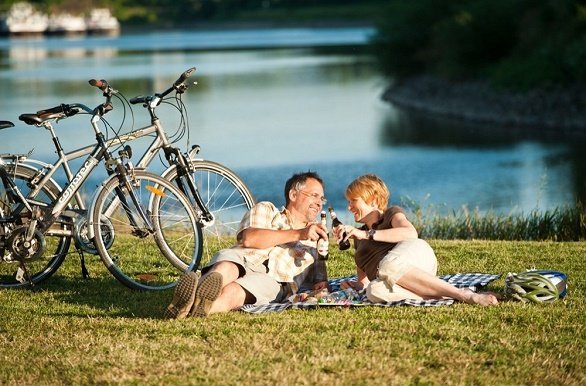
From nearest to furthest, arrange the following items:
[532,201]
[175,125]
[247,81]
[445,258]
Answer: [445,258] < [532,201] < [175,125] < [247,81]

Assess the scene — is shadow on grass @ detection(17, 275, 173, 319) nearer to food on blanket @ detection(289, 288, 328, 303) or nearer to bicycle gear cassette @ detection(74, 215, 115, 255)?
bicycle gear cassette @ detection(74, 215, 115, 255)

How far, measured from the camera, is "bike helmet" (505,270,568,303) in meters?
7.19

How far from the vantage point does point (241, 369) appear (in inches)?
226

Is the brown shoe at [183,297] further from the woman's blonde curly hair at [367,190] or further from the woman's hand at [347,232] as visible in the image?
the woman's blonde curly hair at [367,190]

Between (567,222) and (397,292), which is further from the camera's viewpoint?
(567,222)

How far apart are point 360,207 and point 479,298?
0.95 meters

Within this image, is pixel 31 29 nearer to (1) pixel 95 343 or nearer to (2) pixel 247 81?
(2) pixel 247 81

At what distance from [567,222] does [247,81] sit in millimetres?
43803

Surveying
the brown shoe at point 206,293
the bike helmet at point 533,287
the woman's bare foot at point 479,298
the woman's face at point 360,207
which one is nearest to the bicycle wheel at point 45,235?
the brown shoe at point 206,293

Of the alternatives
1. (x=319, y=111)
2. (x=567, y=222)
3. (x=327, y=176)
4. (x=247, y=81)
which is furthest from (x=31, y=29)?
(x=567, y=222)

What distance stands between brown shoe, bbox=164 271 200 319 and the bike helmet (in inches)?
79.6

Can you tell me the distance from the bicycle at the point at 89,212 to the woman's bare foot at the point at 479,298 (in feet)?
6.26

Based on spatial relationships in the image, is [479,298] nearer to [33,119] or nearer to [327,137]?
[33,119]

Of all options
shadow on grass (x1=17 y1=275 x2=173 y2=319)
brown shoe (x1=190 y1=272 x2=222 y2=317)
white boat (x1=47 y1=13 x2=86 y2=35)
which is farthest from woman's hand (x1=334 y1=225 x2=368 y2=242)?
white boat (x1=47 y1=13 x2=86 y2=35)
